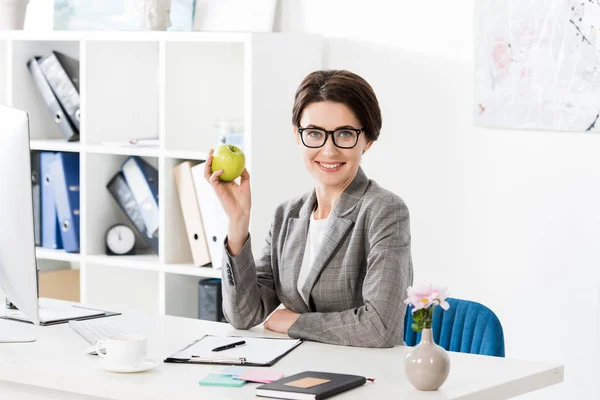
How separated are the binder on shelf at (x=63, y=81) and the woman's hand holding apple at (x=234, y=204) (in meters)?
1.53

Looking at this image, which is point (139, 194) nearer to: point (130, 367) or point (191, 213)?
point (191, 213)

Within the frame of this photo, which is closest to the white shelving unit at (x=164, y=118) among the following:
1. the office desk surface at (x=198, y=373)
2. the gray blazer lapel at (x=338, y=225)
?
the gray blazer lapel at (x=338, y=225)

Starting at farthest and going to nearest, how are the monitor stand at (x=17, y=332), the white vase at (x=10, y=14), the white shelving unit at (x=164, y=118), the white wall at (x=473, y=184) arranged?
the white vase at (x=10, y=14)
the white shelving unit at (x=164, y=118)
the white wall at (x=473, y=184)
the monitor stand at (x=17, y=332)

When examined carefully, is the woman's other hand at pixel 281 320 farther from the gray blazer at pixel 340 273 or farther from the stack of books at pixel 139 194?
the stack of books at pixel 139 194

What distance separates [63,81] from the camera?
395 cm

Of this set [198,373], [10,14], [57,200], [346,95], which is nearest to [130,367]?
[198,373]

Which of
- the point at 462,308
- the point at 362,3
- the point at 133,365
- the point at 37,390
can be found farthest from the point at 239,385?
the point at 362,3

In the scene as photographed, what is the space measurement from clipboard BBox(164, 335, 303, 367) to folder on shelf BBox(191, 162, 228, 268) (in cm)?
118

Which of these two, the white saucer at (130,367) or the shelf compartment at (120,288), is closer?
the white saucer at (130,367)

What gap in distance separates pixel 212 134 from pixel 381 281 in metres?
1.55

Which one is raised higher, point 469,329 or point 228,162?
point 228,162

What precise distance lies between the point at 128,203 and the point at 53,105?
50cm

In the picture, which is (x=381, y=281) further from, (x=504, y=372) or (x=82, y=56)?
(x=82, y=56)

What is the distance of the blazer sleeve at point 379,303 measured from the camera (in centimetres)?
233
